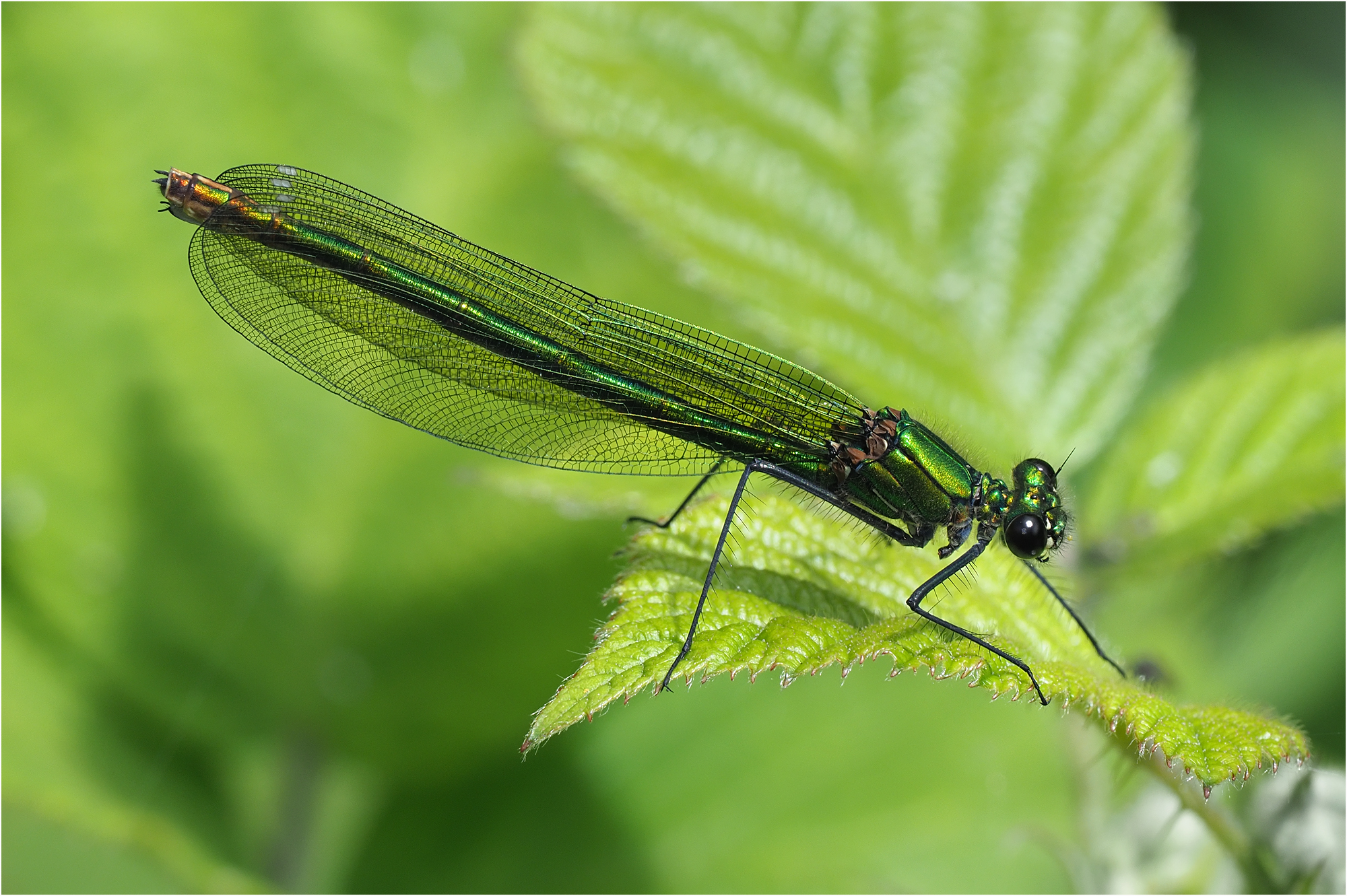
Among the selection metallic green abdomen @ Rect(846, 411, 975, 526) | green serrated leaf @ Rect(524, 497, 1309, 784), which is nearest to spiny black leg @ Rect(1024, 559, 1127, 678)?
green serrated leaf @ Rect(524, 497, 1309, 784)

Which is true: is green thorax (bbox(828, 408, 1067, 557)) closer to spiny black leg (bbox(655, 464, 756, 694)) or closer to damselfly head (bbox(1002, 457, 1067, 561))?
damselfly head (bbox(1002, 457, 1067, 561))

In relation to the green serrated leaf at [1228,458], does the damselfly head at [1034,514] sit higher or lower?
lower

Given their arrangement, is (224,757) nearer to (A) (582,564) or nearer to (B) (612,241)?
(A) (582,564)

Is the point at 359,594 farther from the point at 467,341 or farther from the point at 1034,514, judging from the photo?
the point at 1034,514

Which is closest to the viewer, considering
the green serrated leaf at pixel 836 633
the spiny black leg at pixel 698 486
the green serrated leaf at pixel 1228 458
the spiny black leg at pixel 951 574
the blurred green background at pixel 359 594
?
the green serrated leaf at pixel 836 633

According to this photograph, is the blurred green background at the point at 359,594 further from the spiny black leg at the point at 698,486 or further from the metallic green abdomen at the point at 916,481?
the metallic green abdomen at the point at 916,481

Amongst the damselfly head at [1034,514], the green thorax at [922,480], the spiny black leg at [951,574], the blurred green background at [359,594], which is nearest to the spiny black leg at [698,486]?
the blurred green background at [359,594]

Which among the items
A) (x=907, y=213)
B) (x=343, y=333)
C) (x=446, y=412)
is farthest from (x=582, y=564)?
(x=907, y=213)
